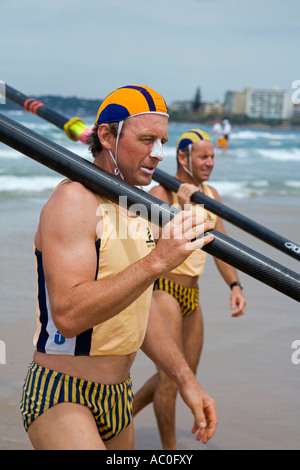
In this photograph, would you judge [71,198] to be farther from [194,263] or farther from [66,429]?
[194,263]

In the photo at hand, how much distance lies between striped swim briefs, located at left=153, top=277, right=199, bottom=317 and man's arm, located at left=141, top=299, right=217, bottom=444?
5.17ft

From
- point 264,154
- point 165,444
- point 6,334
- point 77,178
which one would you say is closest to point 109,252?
point 77,178

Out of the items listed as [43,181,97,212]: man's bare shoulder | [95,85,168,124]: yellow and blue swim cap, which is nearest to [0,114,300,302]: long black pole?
[43,181,97,212]: man's bare shoulder

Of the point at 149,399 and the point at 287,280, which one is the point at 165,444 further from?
the point at 287,280

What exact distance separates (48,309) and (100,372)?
0.32 meters

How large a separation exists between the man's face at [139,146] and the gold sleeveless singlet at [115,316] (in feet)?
0.50

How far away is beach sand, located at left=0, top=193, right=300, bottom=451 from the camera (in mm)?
4879

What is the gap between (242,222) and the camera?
12.4 ft

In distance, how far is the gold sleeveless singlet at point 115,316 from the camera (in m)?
2.47

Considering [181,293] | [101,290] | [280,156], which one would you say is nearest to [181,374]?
[101,290]

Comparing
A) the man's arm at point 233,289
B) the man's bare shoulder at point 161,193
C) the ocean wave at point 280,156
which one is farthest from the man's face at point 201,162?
the ocean wave at point 280,156

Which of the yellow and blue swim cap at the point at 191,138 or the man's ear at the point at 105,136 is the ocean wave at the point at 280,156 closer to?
the yellow and blue swim cap at the point at 191,138

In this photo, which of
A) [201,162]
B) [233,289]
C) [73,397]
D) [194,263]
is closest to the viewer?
[73,397]

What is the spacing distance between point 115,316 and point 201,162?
8.95 feet
